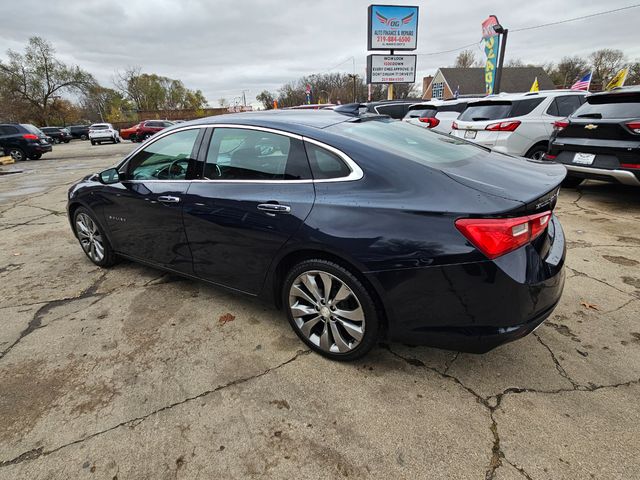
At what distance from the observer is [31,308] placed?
11.1ft

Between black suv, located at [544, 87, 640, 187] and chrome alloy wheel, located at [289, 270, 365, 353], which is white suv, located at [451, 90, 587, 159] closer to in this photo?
black suv, located at [544, 87, 640, 187]

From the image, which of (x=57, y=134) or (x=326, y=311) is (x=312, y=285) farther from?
(x=57, y=134)

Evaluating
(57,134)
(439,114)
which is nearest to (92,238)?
(439,114)

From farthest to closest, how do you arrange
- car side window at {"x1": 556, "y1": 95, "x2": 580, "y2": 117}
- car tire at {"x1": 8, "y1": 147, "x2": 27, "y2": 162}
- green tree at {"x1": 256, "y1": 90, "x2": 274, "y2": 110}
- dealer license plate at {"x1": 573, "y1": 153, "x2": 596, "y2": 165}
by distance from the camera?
green tree at {"x1": 256, "y1": 90, "x2": 274, "y2": 110}, car tire at {"x1": 8, "y1": 147, "x2": 27, "y2": 162}, car side window at {"x1": 556, "y1": 95, "x2": 580, "y2": 117}, dealer license plate at {"x1": 573, "y1": 153, "x2": 596, "y2": 165}

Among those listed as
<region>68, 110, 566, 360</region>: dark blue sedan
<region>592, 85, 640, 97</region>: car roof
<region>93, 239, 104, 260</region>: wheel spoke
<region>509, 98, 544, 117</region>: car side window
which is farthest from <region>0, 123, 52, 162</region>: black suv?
<region>592, 85, 640, 97</region>: car roof

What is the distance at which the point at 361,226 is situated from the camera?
2.06 m

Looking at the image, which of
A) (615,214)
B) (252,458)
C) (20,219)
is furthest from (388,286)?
(20,219)

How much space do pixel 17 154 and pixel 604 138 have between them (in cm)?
2234

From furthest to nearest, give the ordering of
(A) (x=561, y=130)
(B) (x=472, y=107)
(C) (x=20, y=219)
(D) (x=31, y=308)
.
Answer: (B) (x=472, y=107) → (C) (x=20, y=219) → (A) (x=561, y=130) → (D) (x=31, y=308)

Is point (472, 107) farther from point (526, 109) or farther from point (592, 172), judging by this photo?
point (592, 172)

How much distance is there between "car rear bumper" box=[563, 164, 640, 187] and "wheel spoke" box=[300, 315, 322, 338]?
5.01m

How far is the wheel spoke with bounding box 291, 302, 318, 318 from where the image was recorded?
2.45 metres

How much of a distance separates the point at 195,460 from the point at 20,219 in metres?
6.82

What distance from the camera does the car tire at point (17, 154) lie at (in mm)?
17438
